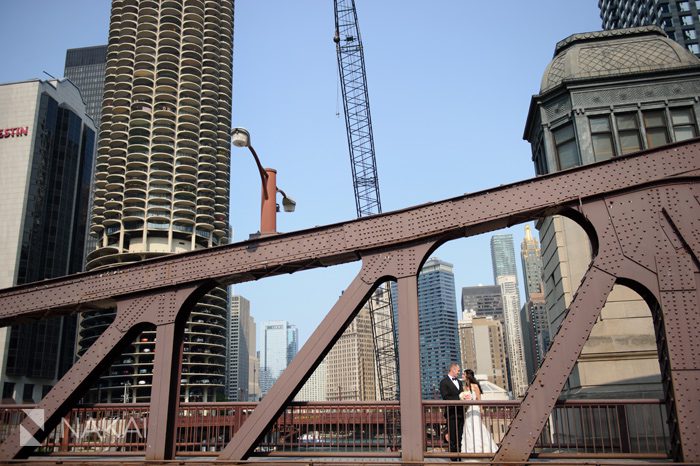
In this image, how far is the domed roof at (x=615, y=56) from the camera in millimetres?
19875

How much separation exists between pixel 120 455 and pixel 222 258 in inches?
188

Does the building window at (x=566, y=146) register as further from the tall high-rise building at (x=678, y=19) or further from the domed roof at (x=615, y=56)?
the tall high-rise building at (x=678, y=19)

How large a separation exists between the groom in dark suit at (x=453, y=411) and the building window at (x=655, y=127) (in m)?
11.4

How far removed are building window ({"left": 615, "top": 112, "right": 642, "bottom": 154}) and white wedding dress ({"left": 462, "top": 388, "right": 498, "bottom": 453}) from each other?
470 inches

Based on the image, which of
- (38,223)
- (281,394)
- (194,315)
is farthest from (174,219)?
(281,394)

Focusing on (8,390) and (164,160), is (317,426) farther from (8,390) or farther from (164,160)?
(8,390)

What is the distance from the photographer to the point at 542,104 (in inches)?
840

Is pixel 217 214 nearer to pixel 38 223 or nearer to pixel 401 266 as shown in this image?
pixel 38 223

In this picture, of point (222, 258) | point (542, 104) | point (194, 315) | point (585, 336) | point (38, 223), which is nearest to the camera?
point (585, 336)

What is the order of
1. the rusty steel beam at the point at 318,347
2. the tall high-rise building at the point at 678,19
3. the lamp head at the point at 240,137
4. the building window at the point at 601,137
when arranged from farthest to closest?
the tall high-rise building at the point at 678,19 → the building window at the point at 601,137 → the lamp head at the point at 240,137 → the rusty steel beam at the point at 318,347

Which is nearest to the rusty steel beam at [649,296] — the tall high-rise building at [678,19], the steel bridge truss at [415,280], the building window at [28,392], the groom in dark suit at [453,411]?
the steel bridge truss at [415,280]

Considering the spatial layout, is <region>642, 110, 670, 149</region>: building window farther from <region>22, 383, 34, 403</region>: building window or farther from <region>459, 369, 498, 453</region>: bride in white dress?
<region>22, 383, 34, 403</region>: building window

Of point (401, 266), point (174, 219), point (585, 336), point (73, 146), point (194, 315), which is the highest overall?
point (73, 146)

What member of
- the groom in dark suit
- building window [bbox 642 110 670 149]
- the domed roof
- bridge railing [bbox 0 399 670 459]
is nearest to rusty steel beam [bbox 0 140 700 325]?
bridge railing [bbox 0 399 670 459]
